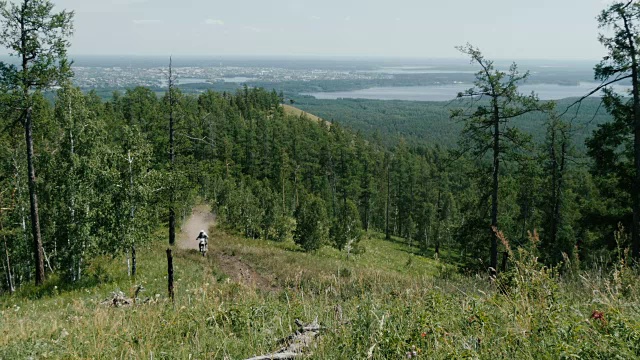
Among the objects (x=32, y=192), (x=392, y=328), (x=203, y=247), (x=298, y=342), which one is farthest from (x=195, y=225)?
(x=392, y=328)

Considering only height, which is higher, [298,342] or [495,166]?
[495,166]

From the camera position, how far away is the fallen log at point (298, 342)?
3739mm

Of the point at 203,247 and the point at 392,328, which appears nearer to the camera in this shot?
the point at 392,328

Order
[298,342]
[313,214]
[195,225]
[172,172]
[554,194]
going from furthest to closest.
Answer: [195,225] → [313,214] → [554,194] → [172,172] → [298,342]

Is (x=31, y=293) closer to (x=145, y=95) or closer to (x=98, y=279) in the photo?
(x=98, y=279)

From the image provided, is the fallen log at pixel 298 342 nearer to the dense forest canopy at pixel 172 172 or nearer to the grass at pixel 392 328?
the grass at pixel 392 328

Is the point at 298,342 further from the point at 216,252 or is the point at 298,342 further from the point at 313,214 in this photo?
the point at 313,214

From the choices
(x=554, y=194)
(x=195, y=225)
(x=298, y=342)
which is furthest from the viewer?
(x=195, y=225)

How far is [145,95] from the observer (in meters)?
74.1

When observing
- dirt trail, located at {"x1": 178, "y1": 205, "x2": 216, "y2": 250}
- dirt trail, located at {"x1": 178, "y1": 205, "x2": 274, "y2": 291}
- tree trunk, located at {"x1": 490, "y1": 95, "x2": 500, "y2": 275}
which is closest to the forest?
tree trunk, located at {"x1": 490, "y1": 95, "x2": 500, "y2": 275}

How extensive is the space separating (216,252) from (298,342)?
19.9 m

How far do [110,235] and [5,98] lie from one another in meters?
5.75

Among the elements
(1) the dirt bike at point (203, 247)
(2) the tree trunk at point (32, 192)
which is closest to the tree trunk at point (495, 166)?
(1) the dirt bike at point (203, 247)

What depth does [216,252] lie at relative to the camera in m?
23.0
